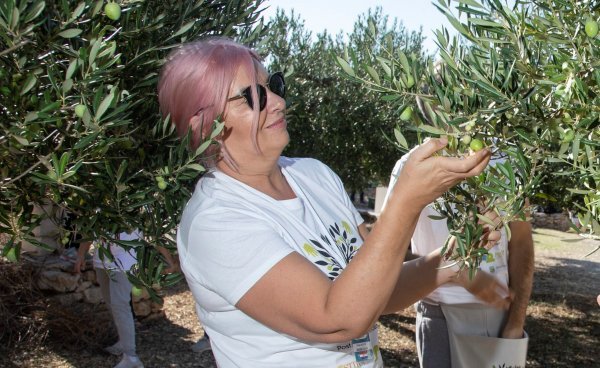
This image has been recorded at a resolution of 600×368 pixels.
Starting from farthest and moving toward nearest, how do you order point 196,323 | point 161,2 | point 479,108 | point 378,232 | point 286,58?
point 286,58, point 196,323, point 161,2, point 378,232, point 479,108

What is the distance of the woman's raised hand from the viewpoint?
1542mm

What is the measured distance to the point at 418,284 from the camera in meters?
2.46

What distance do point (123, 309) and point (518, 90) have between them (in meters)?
6.48

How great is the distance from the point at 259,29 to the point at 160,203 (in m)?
1.06

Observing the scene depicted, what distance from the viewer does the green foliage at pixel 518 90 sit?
1.39m

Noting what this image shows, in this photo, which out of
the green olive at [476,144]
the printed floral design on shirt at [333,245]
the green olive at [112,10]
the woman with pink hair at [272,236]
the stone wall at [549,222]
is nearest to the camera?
the green olive at [476,144]

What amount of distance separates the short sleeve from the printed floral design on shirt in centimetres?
19

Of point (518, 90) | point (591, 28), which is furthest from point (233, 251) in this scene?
point (591, 28)

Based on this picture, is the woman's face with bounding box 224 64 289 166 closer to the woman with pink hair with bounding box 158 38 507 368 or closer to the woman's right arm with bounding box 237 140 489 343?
the woman with pink hair with bounding box 158 38 507 368

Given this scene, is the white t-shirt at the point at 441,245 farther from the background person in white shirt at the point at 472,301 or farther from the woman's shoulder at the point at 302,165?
the woman's shoulder at the point at 302,165

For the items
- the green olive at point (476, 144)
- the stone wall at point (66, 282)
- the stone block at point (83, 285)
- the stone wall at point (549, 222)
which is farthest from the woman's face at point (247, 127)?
the stone wall at point (549, 222)

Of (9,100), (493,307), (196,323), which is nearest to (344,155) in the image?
(196,323)

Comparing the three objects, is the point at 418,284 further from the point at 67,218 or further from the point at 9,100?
the point at 9,100

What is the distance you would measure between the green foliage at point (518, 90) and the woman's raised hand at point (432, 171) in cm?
4
